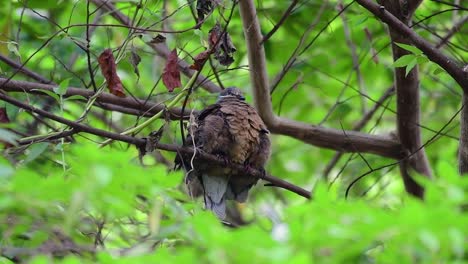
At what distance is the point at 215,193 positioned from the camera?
4672mm

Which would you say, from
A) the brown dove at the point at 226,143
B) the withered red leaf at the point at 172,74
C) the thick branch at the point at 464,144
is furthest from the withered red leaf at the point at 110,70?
the thick branch at the point at 464,144

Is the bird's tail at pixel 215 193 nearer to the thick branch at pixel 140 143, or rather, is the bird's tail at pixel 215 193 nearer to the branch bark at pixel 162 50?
the thick branch at pixel 140 143

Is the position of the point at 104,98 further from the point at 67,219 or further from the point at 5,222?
the point at 67,219

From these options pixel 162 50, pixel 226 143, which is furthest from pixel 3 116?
pixel 162 50

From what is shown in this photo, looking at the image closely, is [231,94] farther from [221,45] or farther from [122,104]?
[221,45]

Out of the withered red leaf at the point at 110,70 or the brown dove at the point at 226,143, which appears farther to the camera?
the brown dove at the point at 226,143

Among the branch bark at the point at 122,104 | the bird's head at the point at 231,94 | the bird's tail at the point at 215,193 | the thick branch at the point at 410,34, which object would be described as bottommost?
the bird's tail at the point at 215,193

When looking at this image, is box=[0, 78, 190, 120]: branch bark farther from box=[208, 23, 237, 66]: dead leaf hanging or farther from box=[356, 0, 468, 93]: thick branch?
box=[356, 0, 468, 93]: thick branch

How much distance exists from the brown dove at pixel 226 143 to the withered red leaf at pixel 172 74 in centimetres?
87

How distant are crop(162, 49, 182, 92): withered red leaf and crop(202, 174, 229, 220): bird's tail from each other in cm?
106

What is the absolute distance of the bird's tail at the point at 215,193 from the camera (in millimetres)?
4641

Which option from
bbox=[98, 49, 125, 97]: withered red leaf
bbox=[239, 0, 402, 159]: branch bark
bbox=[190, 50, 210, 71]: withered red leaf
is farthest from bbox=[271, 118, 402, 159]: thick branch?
bbox=[98, 49, 125, 97]: withered red leaf

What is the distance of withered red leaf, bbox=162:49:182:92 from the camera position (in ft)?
12.1

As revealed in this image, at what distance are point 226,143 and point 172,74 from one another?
40.4 inches
